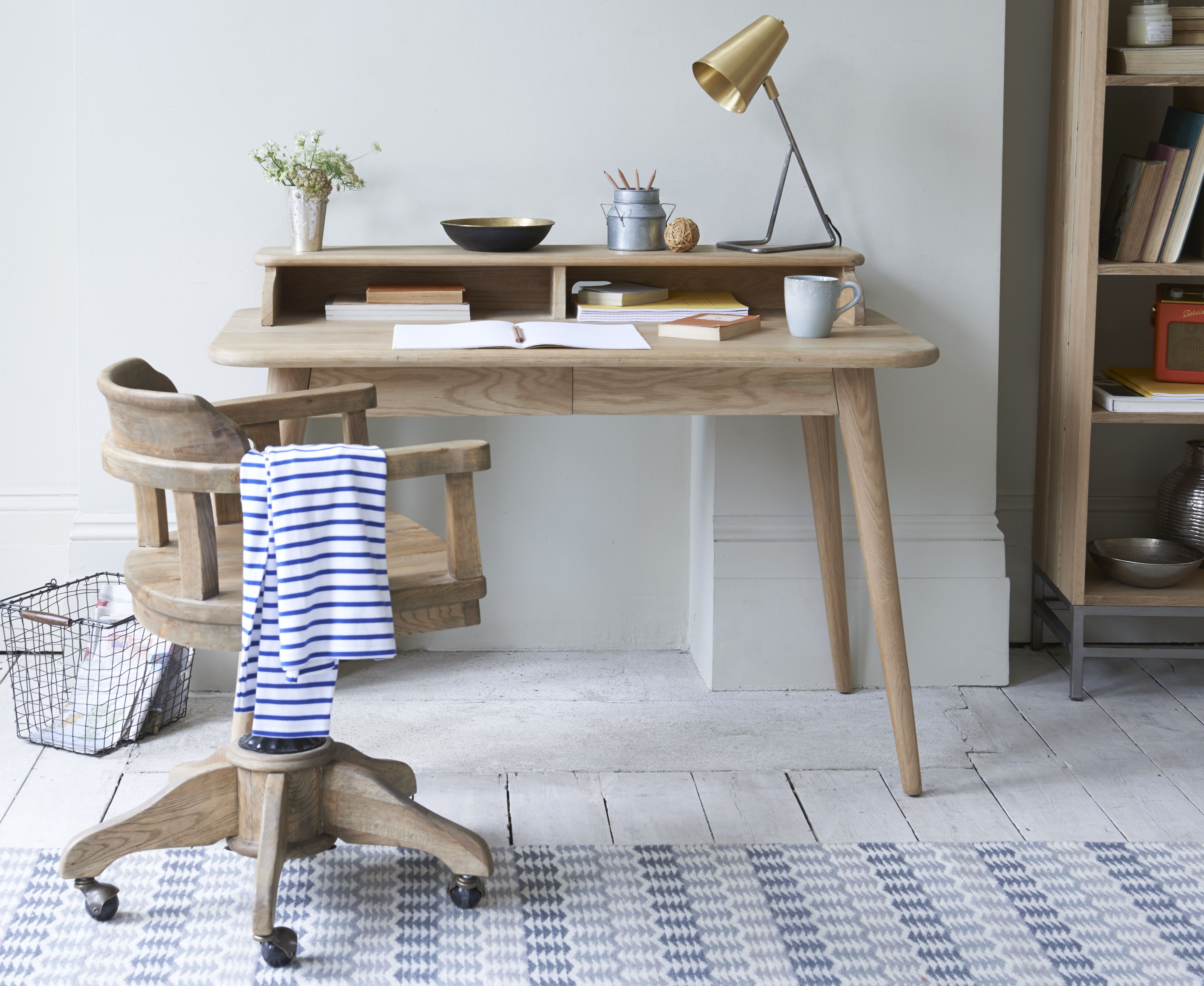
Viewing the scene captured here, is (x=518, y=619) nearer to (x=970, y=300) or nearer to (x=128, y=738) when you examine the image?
(x=128, y=738)

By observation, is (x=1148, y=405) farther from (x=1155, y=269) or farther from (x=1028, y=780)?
(x=1028, y=780)

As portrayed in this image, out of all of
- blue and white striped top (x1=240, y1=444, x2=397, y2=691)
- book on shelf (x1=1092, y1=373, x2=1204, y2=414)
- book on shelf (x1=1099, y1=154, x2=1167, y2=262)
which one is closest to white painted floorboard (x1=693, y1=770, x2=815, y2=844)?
blue and white striped top (x1=240, y1=444, x2=397, y2=691)

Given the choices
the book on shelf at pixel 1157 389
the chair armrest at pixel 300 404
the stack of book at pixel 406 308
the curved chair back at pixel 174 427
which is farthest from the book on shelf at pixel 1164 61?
the curved chair back at pixel 174 427

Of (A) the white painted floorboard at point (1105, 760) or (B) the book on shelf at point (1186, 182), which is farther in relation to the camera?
(B) the book on shelf at point (1186, 182)

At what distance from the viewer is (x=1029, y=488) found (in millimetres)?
2658

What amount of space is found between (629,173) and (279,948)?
1.51 metres

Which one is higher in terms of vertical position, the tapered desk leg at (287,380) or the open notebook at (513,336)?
the open notebook at (513,336)

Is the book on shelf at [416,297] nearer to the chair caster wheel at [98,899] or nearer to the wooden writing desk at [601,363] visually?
the wooden writing desk at [601,363]

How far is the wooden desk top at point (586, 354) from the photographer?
177 cm

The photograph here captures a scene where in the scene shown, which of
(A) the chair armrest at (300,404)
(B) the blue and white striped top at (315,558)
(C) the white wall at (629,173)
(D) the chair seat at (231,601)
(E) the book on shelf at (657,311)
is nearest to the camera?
(B) the blue and white striped top at (315,558)

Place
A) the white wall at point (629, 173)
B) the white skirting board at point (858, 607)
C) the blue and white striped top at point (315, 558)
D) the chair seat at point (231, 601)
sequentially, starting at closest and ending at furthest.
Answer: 1. the blue and white striped top at point (315, 558)
2. the chair seat at point (231, 601)
3. the white wall at point (629, 173)
4. the white skirting board at point (858, 607)

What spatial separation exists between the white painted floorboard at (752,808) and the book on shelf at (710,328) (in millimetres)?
728

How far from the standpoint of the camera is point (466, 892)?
164 cm

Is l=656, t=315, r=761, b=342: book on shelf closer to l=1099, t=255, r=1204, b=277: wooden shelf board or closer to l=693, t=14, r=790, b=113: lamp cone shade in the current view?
l=693, t=14, r=790, b=113: lamp cone shade
